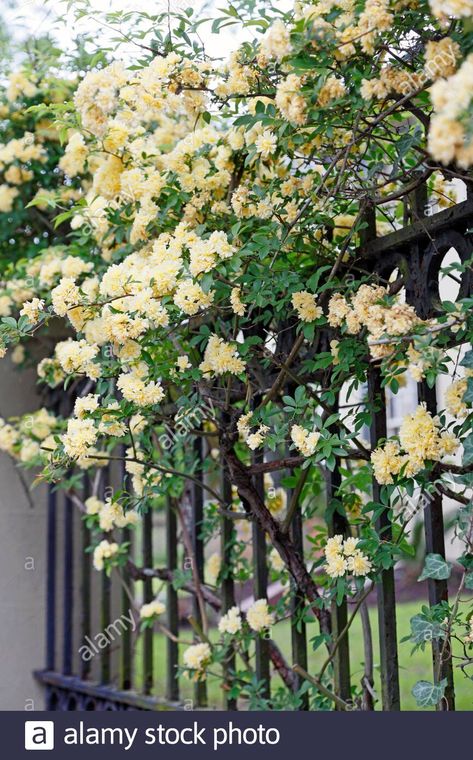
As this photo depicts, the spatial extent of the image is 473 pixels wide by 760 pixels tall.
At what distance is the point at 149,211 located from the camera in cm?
234

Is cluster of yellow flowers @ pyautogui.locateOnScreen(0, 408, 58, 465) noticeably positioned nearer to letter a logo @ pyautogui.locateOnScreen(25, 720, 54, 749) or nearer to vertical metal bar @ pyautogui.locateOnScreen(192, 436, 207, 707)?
vertical metal bar @ pyautogui.locateOnScreen(192, 436, 207, 707)

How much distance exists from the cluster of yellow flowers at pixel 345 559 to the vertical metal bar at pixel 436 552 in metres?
0.14

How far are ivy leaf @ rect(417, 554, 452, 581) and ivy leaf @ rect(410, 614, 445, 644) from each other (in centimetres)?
9

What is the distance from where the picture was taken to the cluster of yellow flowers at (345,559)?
6.57 ft

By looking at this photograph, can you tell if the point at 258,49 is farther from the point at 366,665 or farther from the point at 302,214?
the point at 366,665

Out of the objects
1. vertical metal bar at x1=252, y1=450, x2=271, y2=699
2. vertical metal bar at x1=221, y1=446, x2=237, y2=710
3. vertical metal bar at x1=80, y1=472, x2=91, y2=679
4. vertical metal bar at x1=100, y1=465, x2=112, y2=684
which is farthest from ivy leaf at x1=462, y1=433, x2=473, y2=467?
vertical metal bar at x1=80, y1=472, x2=91, y2=679

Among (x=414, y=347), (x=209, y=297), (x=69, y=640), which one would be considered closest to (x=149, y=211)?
(x=209, y=297)

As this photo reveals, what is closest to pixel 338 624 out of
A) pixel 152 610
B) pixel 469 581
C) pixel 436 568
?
pixel 436 568

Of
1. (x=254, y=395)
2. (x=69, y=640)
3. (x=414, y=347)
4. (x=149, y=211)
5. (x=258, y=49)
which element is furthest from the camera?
(x=69, y=640)

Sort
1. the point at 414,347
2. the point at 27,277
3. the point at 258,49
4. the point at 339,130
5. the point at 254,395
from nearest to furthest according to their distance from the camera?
1. the point at 414,347
2. the point at 258,49
3. the point at 339,130
4. the point at 254,395
5. the point at 27,277

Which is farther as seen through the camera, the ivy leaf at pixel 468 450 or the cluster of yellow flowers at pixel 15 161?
the cluster of yellow flowers at pixel 15 161

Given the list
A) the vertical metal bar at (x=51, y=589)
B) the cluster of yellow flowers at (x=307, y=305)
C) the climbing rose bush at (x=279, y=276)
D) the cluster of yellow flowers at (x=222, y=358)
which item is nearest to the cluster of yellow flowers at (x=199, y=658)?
the climbing rose bush at (x=279, y=276)

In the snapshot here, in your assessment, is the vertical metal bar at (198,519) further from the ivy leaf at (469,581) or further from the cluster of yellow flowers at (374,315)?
the ivy leaf at (469,581)

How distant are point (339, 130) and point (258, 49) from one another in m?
0.27
